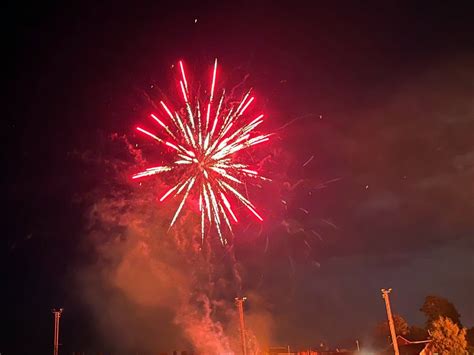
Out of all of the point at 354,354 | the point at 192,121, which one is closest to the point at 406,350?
the point at 354,354

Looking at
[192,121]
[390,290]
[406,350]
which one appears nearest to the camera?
[192,121]

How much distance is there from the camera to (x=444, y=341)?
48844 mm

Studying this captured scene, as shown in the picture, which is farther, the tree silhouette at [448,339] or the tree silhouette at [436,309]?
the tree silhouette at [436,309]

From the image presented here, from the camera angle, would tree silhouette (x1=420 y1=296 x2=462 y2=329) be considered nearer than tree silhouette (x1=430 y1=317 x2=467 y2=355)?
No

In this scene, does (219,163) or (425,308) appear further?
(425,308)

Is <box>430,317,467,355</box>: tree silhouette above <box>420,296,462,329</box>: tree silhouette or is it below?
below

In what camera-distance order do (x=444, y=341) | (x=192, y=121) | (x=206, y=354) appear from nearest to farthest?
(x=192, y=121) < (x=444, y=341) < (x=206, y=354)

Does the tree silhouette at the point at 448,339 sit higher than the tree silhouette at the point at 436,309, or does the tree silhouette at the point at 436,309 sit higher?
the tree silhouette at the point at 436,309

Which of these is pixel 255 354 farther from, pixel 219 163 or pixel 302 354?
pixel 219 163

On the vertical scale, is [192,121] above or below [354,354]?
above

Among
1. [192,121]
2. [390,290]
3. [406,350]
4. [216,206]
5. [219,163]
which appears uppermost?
[192,121]

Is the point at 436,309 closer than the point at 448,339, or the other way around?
the point at 448,339

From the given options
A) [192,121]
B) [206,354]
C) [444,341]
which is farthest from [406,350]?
[192,121]

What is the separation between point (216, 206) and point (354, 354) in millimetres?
39018
